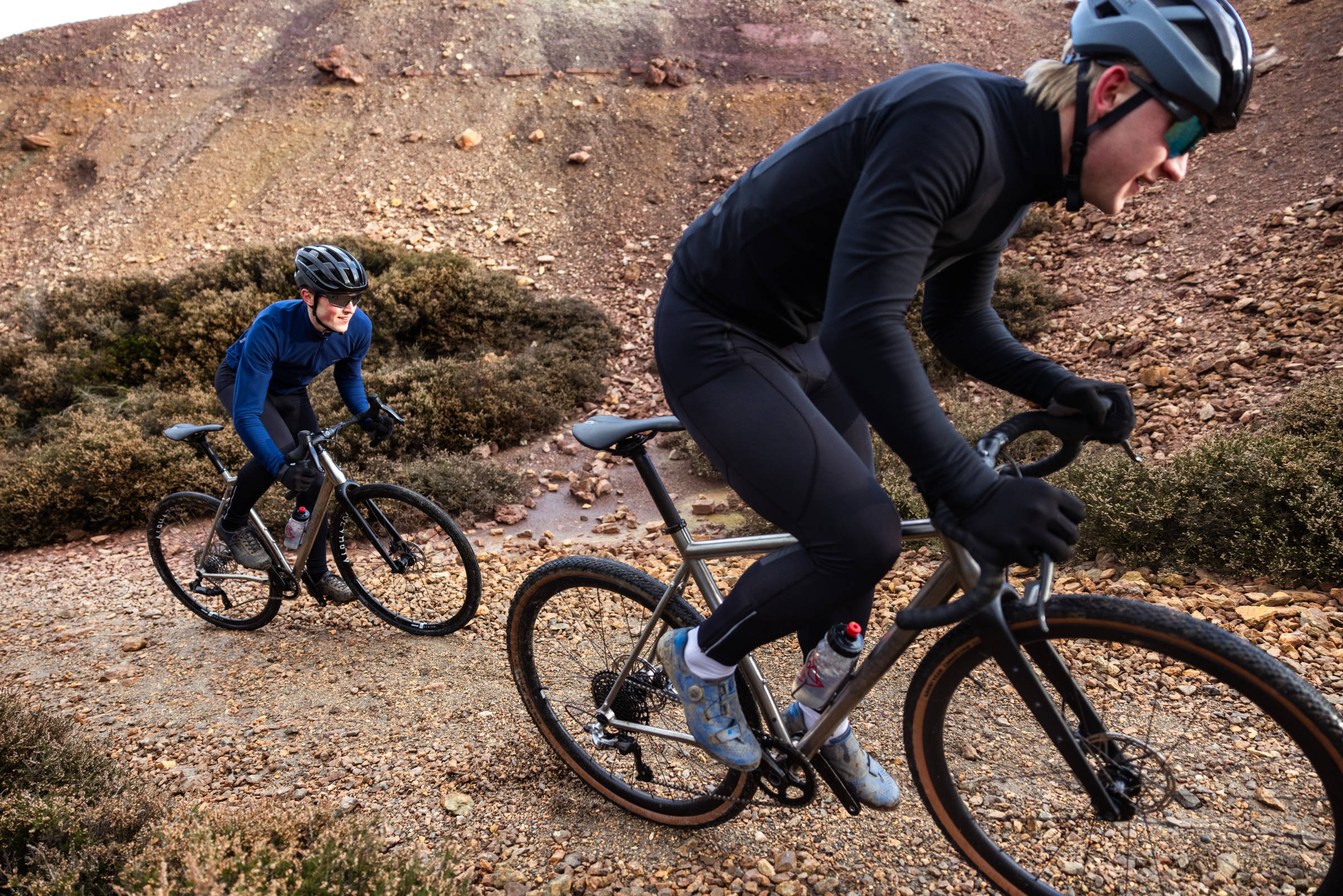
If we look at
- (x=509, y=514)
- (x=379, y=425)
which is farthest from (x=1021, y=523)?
(x=509, y=514)

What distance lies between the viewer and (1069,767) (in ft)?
5.89

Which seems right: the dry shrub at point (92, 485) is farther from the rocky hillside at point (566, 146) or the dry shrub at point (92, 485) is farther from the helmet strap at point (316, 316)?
the rocky hillside at point (566, 146)

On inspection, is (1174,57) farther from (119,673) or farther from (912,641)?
(119,673)

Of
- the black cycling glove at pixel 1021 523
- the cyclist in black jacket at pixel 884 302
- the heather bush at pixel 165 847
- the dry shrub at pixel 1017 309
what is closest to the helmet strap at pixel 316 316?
the heather bush at pixel 165 847

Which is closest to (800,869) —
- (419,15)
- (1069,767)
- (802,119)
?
(1069,767)

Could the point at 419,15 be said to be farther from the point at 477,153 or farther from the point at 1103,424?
the point at 1103,424

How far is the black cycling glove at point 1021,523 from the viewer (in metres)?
1.39

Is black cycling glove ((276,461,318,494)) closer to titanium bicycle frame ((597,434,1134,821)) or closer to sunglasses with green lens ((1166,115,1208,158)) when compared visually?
titanium bicycle frame ((597,434,1134,821))

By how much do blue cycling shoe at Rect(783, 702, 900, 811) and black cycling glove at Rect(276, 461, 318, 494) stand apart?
9.51 feet

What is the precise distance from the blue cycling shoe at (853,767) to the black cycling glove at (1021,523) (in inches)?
36.5

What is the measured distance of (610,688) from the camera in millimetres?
2521

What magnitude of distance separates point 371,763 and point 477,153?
665 inches

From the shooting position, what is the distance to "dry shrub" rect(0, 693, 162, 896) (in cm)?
207

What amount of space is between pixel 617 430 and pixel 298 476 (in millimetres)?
2527
